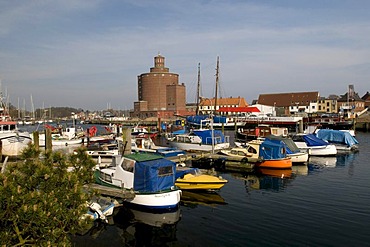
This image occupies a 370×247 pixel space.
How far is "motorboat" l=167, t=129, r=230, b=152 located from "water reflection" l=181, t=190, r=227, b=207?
17107mm

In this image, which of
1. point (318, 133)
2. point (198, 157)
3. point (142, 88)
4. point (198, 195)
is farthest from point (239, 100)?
point (198, 195)

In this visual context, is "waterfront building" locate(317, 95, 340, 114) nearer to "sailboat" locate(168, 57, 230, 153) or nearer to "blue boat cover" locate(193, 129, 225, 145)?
"sailboat" locate(168, 57, 230, 153)

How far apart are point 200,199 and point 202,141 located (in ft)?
66.8

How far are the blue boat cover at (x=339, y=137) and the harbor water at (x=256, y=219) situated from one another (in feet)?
65.9

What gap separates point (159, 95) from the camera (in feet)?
481

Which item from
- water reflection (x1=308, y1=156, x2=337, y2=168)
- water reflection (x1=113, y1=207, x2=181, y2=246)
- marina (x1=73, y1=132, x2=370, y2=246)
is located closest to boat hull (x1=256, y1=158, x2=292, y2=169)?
marina (x1=73, y1=132, x2=370, y2=246)

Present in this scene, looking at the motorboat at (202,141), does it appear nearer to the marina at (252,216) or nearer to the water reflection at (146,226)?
the marina at (252,216)

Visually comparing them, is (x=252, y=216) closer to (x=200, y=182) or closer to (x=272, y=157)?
(x=200, y=182)

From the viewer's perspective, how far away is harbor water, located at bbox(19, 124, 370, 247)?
1504 cm

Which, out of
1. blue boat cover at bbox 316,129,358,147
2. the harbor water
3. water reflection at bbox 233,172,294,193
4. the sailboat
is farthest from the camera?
blue boat cover at bbox 316,129,358,147

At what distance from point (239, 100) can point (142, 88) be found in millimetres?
46997

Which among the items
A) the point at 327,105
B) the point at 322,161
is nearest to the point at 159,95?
the point at 327,105

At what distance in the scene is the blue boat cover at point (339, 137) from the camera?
145 ft

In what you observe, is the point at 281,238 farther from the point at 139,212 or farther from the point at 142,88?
the point at 142,88
